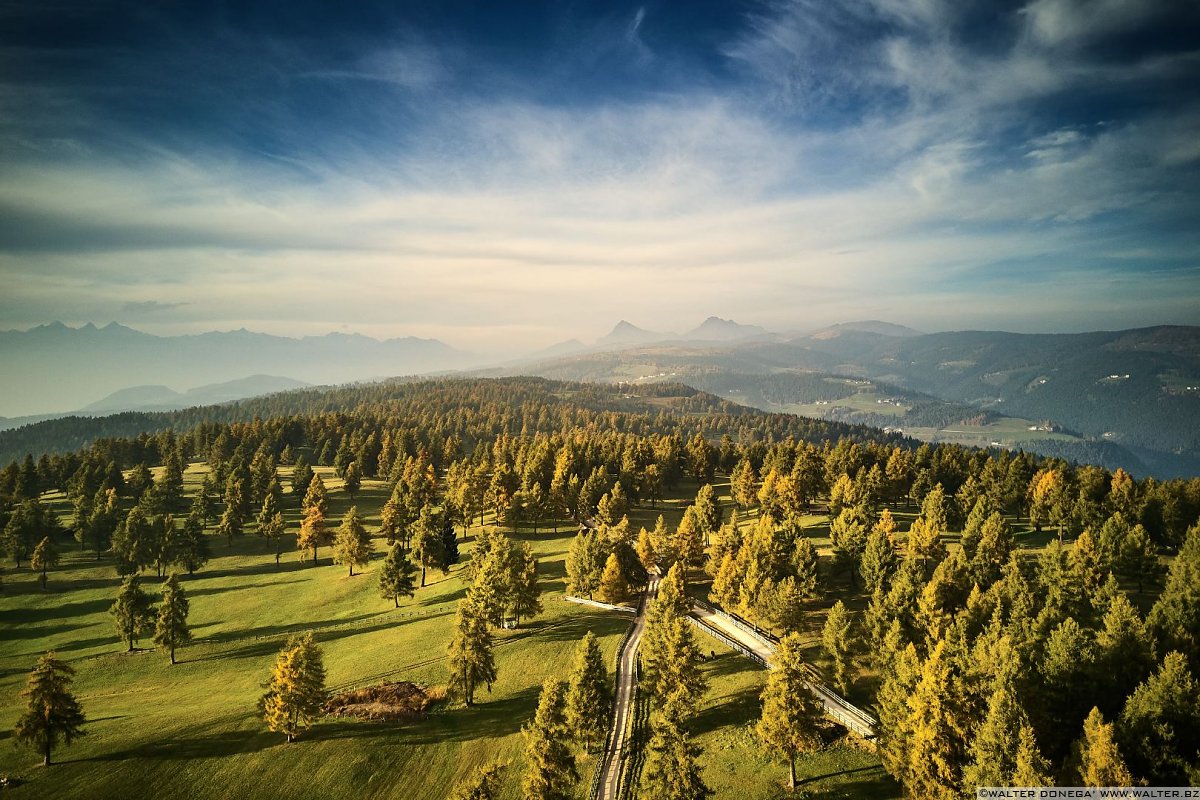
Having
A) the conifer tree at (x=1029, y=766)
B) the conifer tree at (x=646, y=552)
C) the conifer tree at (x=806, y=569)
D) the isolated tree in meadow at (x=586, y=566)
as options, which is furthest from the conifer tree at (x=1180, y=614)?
the isolated tree in meadow at (x=586, y=566)

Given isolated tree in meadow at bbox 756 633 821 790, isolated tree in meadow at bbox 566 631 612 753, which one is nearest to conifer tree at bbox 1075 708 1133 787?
isolated tree in meadow at bbox 756 633 821 790

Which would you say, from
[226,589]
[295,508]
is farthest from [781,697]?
[295,508]

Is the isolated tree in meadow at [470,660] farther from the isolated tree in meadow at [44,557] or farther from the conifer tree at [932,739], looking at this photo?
the isolated tree in meadow at [44,557]

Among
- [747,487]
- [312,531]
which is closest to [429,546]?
[312,531]

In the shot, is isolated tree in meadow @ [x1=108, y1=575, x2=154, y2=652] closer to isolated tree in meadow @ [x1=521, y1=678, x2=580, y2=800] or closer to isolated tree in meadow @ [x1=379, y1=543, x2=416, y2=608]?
isolated tree in meadow @ [x1=379, y1=543, x2=416, y2=608]

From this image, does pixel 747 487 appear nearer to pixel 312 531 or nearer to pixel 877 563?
pixel 877 563

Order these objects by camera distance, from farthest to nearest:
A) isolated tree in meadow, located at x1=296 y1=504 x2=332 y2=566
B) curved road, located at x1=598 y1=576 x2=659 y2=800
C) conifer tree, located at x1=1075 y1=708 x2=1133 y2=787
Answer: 1. isolated tree in meadow, located at x1=296 y1=504 x2=332 y2=566
2. curved road, located at x1=598 y1=576 x2=659 y2=800
3. conifer tree, located at x1=1075 y1=708 x2=1133 y2=787
